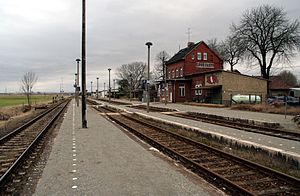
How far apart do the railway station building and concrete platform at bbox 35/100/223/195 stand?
1151 inches

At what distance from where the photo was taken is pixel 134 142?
1238 centimetres

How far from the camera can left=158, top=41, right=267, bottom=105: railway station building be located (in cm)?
4297

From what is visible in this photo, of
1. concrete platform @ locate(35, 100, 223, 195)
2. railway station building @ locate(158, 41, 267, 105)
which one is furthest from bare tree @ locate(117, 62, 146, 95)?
concrete platform @ locate(35, 100, 223, 195)

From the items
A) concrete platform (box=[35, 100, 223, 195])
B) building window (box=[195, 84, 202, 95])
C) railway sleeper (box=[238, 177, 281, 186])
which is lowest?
concrete platform (box=[35, 100, 223, 195])

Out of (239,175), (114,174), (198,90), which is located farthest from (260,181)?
(198,90)

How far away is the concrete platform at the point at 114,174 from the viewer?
5.97 meters

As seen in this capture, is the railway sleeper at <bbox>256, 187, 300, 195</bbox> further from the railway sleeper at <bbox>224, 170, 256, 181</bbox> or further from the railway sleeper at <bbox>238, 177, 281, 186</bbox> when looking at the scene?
the railway sleeper at <bbox>224, 170, 256, 181</bbox>

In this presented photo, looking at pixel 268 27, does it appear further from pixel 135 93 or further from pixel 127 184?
pixel 135 93

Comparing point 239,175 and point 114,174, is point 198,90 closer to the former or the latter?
point 239,175

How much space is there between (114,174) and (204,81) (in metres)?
42.0

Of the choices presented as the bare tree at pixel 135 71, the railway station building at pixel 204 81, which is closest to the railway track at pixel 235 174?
the railway station building at pixel 204 81

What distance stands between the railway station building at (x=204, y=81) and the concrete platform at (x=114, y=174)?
29245mm

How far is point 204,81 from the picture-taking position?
4788 centimetres

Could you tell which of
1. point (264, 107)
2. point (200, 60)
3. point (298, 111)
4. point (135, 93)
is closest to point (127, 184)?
point (298, 111)
